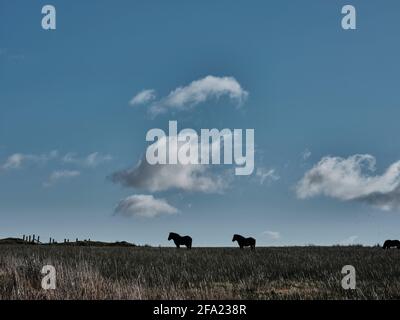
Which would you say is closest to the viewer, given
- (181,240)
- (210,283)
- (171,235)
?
(210,283)

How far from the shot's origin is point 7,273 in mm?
16188

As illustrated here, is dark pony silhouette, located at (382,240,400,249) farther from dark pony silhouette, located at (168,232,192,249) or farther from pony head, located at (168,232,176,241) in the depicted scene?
pony head, located at (168,232,176,241)

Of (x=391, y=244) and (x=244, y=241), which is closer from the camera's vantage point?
(x=244, y=241)

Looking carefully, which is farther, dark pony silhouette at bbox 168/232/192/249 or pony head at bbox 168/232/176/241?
pony head at bbox 168/232/176/241

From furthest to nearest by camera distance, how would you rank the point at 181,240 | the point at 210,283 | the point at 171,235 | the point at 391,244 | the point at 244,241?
the point at 171,235 < the point at 181,240 < the point at 391,244 < the point at 244,241 < the point at 210,283

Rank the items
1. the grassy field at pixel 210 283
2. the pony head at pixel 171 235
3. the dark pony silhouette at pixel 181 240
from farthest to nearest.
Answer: the pony head at pixel 171 235 < the dark pony silhouette at pixel 181 240 < the grassy field at pixel 210 283

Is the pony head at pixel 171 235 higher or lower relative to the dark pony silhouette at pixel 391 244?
higher

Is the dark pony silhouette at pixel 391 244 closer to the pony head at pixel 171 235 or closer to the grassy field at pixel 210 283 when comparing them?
the pony head at pixel 171 235

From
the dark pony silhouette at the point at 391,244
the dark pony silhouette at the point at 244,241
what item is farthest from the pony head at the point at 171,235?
the dark pony silhouette at the point at 391,244

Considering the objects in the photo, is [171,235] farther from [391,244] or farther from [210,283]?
[210,283]

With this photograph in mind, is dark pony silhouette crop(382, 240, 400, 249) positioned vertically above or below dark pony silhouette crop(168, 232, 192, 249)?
below

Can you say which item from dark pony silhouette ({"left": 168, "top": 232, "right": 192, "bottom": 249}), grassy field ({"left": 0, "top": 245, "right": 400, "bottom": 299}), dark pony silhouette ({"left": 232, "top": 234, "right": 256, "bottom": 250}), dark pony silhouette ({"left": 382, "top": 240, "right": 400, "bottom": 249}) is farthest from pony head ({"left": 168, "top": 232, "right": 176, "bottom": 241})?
grassy field ({"left": 0, "top": 245, "right": 400, "bottom": 299})

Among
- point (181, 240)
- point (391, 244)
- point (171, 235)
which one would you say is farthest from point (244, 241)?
point (391, 244)
